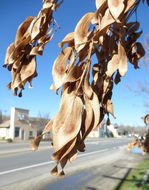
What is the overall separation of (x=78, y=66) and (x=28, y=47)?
26cm

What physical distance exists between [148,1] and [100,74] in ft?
1.61

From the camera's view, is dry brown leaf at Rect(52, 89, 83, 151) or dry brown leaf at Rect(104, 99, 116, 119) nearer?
dry brown leaf at Rect(52, 89, 83, 151)

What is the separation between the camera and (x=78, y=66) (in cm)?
56

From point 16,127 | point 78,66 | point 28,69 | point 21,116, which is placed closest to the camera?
point 78,66

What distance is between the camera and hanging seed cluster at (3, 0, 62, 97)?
69cm

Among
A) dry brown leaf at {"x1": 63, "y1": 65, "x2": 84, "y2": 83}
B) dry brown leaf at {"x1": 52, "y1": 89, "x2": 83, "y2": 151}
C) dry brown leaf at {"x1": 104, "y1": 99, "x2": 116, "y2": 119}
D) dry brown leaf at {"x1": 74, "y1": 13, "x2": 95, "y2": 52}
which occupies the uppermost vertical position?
dry brown leaf at {"x1": 74, "y1": 13, "x2": 95, "y2": 52}

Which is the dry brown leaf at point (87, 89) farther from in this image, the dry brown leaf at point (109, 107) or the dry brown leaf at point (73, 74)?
the dry brown leaf at point (109, 107)

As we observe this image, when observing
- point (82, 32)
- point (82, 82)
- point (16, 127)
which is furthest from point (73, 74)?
point (16, 127)

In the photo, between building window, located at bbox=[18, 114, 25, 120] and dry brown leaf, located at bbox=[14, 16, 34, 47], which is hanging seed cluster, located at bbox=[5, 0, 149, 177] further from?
building window, located at bbox=[18, 114, 25, 120]

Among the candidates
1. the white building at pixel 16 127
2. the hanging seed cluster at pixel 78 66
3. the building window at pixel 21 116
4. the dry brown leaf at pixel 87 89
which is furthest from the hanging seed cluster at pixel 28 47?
the building window at pixel 21 116

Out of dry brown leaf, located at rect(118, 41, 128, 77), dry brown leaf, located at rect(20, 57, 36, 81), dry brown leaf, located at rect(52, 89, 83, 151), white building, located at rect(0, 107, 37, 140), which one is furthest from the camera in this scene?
white building, located at rect(0, 107, 37, 140)

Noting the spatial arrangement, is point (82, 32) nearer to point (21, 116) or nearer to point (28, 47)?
point (28, 47)

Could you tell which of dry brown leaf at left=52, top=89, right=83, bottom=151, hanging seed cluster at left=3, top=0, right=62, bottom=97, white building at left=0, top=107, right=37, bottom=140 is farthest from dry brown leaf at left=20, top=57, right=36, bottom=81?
white building at left=0, top=107, right=37, bottom=140

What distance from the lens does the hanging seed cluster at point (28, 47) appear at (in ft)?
2.26
